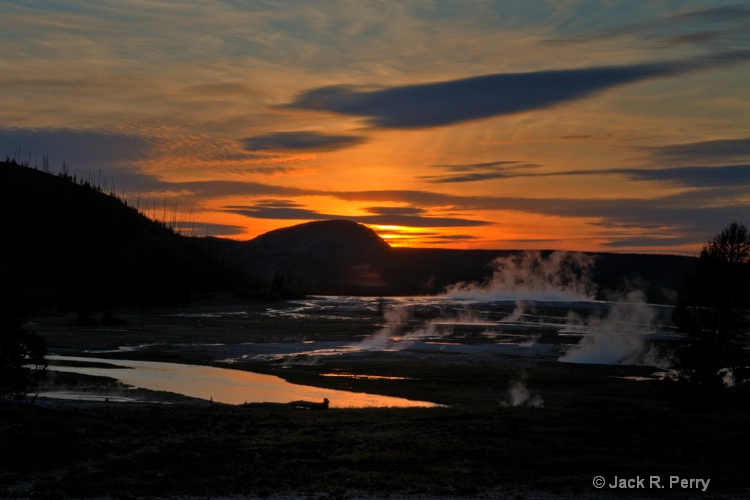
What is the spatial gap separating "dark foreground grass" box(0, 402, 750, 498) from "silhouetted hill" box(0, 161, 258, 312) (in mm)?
93222

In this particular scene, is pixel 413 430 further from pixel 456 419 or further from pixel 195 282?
pixel 195 282

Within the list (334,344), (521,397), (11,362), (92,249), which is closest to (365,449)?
(11,362)

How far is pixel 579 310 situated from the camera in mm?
132500

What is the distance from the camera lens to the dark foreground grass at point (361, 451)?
1596cm

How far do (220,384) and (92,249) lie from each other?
377ft

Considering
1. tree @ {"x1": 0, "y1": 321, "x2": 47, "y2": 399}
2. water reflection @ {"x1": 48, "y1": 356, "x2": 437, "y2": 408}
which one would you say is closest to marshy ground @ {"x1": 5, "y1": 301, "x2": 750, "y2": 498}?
tree @ {"x1": 0, "y1": 321, "x2": 47, "y2": 399}

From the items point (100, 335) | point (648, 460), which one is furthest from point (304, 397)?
point (100, 335)

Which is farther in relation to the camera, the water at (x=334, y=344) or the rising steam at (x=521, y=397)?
the water at (x=334, y=344)

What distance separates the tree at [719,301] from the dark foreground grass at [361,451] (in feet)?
36.4

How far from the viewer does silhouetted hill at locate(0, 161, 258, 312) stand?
122 metres

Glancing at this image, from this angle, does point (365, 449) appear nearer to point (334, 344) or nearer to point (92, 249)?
point (334, 344)

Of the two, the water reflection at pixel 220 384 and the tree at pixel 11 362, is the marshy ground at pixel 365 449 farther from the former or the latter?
the water reflection at pixel 220 384

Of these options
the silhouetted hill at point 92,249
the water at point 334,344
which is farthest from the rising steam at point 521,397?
the silhouetted hill at point 92,249

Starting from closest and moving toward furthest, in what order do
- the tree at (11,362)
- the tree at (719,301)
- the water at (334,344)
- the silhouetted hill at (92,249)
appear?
the tree at (11,362) → the tree at (719,301) → the water at (334,344) → the silhouetted hill at (92,249)
